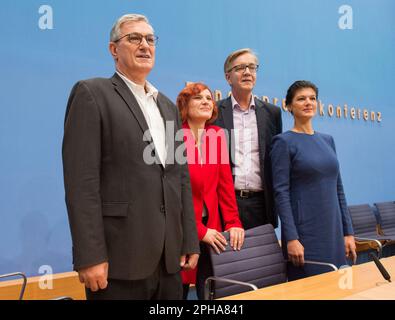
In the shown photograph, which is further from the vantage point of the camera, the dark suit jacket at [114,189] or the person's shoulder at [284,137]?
the person's shoulder at [284,137]

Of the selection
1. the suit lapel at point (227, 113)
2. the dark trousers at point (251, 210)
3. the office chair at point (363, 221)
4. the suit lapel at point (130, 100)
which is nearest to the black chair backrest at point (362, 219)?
the office chair at point (363, 221)

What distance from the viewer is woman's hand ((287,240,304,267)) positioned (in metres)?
2.28

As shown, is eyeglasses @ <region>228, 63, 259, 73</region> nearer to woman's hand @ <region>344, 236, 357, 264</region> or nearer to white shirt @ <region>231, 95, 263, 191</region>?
white shirt @ <region>231, 95, 263, 191</region>

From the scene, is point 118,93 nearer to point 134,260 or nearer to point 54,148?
point 134,260

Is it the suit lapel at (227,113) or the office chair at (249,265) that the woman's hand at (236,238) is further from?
the suit lapel at (227,113)

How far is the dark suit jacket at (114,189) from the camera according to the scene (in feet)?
4.85

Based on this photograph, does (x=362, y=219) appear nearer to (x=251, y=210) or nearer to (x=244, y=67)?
(x=251, y=210)

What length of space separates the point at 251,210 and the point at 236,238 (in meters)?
0.33

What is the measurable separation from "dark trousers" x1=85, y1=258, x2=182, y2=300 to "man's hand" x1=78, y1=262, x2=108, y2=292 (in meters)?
0.08

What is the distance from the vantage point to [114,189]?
156 centimetres

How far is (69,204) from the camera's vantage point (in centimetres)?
149

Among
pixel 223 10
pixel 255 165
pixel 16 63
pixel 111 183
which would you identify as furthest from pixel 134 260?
pixel 223 10

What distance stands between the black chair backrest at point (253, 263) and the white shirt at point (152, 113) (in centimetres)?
70

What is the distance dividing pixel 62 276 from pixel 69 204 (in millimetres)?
1587
